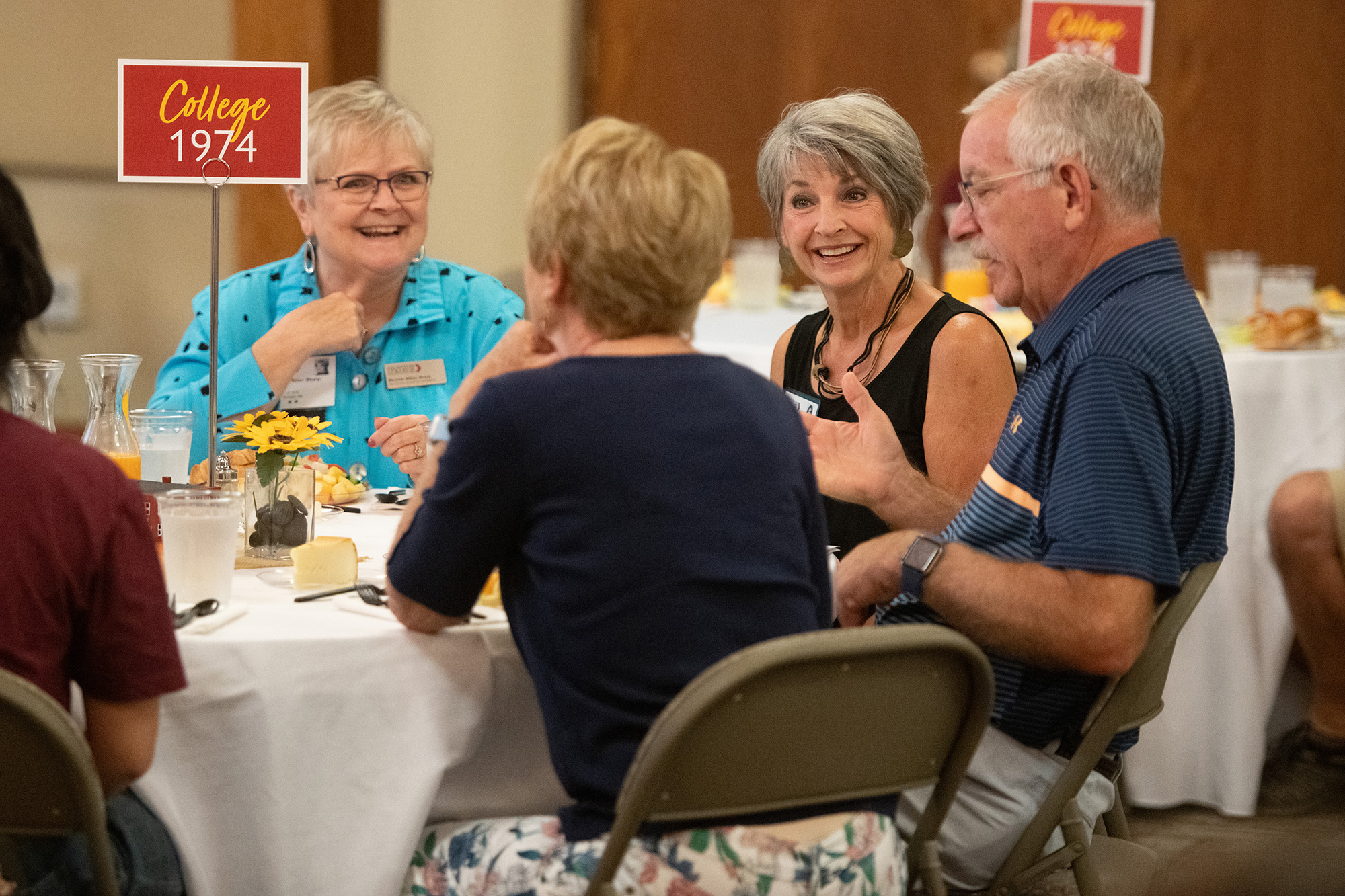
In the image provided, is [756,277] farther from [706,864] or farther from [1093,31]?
[706,864]

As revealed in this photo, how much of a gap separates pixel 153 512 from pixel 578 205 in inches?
31.6

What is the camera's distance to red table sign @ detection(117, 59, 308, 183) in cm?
203

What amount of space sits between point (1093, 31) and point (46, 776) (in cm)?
322

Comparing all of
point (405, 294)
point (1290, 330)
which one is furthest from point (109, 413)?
point (1290, 330)

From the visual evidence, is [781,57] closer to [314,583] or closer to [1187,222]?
[1187,222]

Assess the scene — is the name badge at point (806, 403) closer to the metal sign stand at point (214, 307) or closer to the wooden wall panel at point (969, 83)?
the metal sign stand at point (214, 307)

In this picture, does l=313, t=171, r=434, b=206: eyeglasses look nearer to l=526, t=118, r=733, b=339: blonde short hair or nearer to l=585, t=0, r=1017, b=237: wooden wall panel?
l=526, t=118, r=733, b=339: blonde short hair

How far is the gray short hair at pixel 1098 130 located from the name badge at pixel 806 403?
0.59 metres

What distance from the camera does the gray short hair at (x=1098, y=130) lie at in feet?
5.78

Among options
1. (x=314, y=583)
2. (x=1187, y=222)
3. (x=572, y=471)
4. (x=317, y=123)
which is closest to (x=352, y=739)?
(x=314, y=583)

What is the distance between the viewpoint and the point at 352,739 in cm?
153

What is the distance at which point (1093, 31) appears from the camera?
→ 3.58m

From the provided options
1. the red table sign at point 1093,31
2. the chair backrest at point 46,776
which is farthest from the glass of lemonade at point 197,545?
the red table sign at point 1093,31

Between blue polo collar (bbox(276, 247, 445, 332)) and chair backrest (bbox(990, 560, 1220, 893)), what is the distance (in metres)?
1.67
